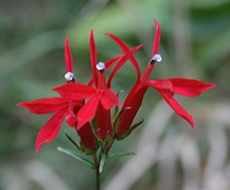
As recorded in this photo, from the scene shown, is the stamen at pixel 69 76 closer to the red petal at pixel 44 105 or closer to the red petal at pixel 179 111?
the red petal at pixel 44 105

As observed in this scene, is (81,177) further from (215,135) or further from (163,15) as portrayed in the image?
(163,15)

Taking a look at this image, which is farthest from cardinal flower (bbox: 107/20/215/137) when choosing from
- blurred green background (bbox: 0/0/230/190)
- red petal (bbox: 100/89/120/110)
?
blurred green background (bbox: 0/0/230/190)

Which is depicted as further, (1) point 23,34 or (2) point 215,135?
(1) point 23,34

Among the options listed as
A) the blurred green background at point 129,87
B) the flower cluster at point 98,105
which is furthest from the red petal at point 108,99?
the blurred green background at point 129,87

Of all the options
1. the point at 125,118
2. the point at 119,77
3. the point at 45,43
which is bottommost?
the point at 119,77

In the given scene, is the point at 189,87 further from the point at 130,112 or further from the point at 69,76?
the point at 69,76

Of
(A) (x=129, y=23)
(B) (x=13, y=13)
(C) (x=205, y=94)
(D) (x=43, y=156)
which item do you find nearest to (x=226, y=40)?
(C) (x=205, y=94)
